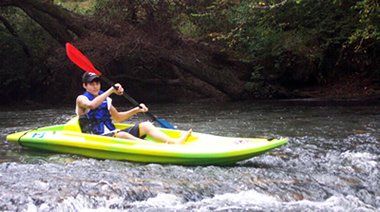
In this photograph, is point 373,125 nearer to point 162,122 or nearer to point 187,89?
point 162,122

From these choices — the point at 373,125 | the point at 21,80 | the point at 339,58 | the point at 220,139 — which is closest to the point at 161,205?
the point at 220,139

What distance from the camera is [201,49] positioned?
12.8 meters

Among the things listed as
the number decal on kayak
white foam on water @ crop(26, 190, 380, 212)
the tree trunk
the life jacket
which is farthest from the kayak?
the tree trunk

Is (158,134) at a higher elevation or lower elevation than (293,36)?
lower

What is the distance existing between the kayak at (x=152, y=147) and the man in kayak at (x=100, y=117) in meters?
0.10

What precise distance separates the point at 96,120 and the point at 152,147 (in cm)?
102

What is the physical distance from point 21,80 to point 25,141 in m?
8.85

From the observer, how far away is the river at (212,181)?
12.4 ft

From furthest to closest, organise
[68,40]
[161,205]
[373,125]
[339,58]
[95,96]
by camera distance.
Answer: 1. [68,40]
2. [339,58]
3. [373,125]
4. [95,96]
5. [161,205]

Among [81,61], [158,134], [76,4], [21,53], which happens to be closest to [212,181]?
[158,134]

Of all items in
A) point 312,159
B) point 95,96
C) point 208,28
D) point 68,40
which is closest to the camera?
point 312,159

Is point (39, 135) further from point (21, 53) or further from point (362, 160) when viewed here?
point (21, 53)

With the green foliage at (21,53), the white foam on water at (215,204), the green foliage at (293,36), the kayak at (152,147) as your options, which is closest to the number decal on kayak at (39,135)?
the kayak at (152,147)

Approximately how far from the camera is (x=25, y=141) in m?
6.02
